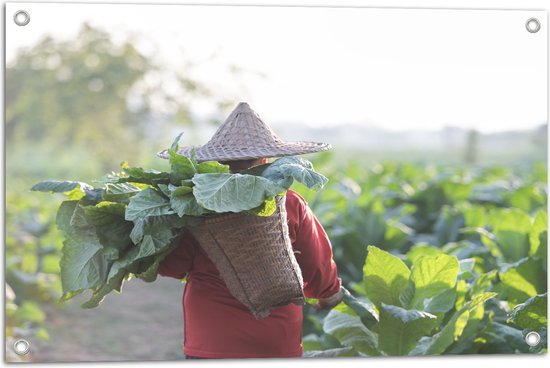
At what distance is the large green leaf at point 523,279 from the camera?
12.7 ft

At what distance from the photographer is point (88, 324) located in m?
6.39

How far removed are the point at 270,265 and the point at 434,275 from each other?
855 mm

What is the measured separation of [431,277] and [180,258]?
3.35 ft

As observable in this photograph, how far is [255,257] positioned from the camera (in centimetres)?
294

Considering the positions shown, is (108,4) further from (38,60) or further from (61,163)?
(61,163)

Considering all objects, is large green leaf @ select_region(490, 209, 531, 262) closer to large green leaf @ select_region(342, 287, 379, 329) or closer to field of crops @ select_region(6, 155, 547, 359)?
field of crops @ select_region(6, 155, 547, 359)

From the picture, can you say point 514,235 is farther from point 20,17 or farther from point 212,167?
point 20,17

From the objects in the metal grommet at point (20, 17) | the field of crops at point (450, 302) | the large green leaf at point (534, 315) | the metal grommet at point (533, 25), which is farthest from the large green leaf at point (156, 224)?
the metal grommet at point (533, 25)

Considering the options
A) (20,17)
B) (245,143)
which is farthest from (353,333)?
(20,17)

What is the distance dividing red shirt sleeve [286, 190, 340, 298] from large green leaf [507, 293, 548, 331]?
655mm

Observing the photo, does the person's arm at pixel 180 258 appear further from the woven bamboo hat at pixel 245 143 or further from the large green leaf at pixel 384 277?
the large green leaf at pixel 384 277

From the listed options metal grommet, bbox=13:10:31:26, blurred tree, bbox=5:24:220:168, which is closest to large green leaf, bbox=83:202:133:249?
metal grommet, bbox=13:10:31:26

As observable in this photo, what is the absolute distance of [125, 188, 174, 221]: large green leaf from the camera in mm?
2727

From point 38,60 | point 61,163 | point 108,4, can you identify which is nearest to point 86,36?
point 38,60
